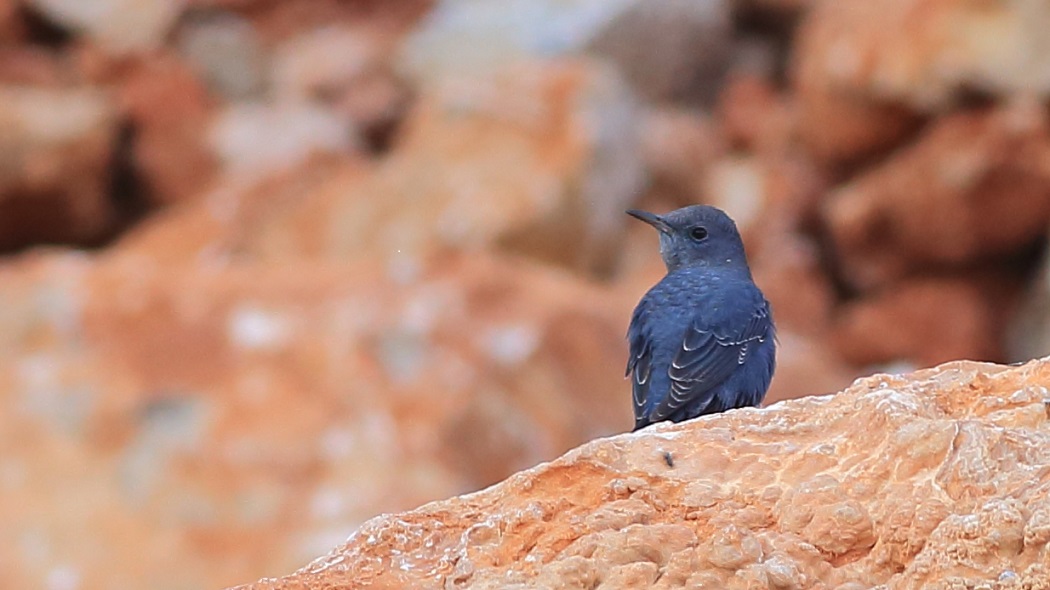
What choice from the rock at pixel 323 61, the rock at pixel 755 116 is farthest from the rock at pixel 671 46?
the rock at pixel 323 61

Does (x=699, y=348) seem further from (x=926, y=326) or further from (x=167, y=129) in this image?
(x=167, y=129)

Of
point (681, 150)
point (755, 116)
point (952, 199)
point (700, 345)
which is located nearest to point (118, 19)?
point (681, 150)

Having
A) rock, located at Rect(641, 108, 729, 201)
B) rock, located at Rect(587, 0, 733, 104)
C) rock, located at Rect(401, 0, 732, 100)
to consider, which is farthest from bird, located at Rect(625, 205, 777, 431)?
rock, located at Rect(587, 0, 733, 104)

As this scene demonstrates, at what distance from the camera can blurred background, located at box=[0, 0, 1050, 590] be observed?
855 centimetres

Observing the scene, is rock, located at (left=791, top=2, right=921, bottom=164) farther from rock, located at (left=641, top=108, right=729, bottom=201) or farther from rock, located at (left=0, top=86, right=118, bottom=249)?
rock, located at (left=0, top=86, right=118, bottom=249)

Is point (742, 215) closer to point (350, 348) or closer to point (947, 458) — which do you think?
point (350, 348)

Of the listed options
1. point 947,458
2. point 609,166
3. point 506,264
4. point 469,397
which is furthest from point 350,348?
point 947,458

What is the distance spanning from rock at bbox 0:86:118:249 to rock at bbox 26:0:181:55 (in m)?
0.91

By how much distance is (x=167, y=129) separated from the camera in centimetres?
1447

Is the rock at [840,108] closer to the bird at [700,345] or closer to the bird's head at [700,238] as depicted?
the bird's head at [700,238]

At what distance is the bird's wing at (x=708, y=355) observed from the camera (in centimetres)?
572

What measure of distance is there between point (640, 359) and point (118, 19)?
412 inches

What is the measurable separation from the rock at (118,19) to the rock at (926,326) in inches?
269

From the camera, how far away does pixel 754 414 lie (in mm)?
4059
